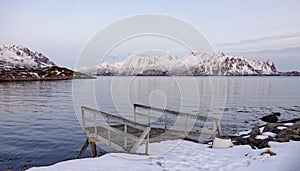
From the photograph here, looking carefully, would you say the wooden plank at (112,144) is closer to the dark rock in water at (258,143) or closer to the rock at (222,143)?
the rock at (222,143)

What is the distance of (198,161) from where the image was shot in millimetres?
8469

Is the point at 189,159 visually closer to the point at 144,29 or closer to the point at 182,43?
the point at 182,43

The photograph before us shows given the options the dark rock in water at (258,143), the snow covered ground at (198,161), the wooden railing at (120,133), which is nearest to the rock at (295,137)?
the dark rock in water at (258,143)

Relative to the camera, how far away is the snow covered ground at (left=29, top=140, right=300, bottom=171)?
7.47 metres

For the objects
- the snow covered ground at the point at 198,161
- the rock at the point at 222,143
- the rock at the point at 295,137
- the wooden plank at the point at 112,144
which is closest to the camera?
the snow covered ground at the point at 198,161

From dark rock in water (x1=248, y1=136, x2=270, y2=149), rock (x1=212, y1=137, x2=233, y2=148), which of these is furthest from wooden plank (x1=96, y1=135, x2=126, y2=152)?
dark rock in water (x1=248, y1=136, x2=270, y2=149)

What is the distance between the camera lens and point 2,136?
1809 cm

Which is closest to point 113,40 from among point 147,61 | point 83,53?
point 83,53

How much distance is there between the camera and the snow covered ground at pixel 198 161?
7.47 meters

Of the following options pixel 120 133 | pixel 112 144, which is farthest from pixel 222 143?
pixel 112 144

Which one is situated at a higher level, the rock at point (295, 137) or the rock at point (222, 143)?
the rock at point (295, 137)

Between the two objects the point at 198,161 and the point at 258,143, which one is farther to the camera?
the point at 258,143

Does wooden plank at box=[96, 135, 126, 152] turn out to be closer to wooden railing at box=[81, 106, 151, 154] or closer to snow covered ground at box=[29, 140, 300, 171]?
wooden railing at box=[81, 106, 151, 154]

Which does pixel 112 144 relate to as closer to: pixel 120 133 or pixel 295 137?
pixel 120 133
